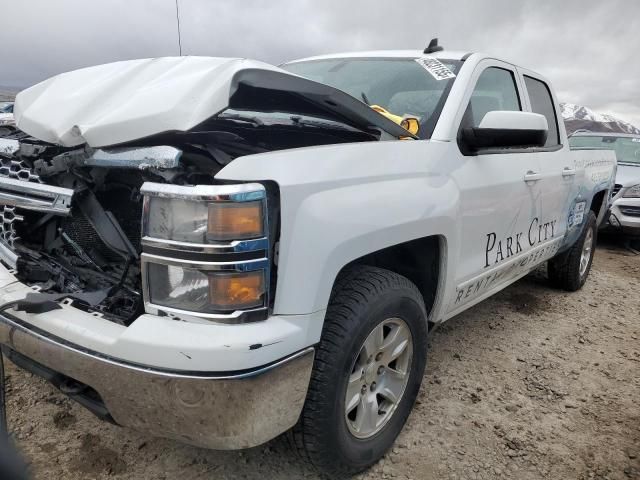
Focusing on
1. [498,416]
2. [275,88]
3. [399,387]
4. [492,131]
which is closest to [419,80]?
[492,131]

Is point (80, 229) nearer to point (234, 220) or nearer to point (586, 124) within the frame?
point (234, 220)

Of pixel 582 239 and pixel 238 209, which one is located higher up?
pixel 238 209

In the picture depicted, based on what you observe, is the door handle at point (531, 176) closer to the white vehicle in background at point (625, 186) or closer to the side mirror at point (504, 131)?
the side mirror at point (504, 131)

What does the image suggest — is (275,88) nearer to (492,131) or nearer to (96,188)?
(96,188)

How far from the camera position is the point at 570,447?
2.28 metres

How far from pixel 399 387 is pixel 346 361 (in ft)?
1.77

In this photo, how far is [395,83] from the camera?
2.71 m

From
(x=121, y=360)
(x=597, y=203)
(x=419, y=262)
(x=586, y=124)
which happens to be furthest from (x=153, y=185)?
(x=586, y=124)

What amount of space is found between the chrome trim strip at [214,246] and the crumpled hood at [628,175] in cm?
733

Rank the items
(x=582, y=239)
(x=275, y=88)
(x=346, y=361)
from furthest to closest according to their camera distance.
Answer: (x=582, y=239) < (x=346, y=361) < (x=275, y=88)

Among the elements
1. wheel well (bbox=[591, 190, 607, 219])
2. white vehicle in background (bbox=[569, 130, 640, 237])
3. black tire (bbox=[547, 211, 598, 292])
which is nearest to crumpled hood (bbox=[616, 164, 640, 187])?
white vehicle in background (bbox=[569, 130, 640, 237])

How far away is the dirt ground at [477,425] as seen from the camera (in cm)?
199

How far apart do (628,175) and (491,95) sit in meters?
5.86

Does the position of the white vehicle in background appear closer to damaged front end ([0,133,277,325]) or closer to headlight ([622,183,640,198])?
headlight ([622,183,640,198])
